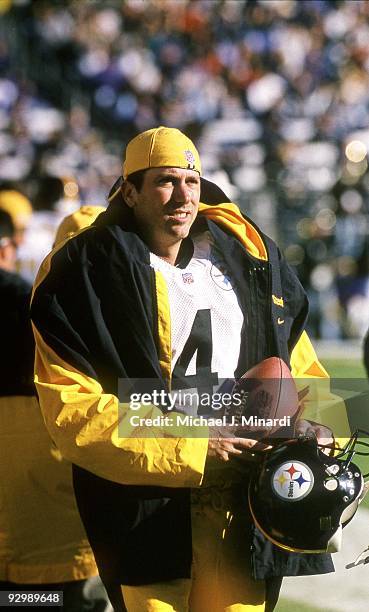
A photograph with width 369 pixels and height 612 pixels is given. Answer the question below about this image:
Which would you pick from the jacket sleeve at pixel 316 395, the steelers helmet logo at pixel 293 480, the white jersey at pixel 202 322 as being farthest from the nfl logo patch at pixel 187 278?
the steelers helmet logo at pixel 293 480

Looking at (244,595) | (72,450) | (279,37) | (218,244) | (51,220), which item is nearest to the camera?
(72,450)

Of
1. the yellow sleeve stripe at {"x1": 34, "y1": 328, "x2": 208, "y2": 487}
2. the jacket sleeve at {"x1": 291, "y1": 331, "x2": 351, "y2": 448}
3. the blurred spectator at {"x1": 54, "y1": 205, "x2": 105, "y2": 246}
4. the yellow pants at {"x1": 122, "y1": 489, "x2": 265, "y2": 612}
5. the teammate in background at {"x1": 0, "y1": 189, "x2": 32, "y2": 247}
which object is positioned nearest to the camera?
the yellow sleeve stripe at {"x1": 34, "y1": 328, "x2": 208, "y2": 487}

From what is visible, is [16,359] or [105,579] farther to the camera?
[16,359]

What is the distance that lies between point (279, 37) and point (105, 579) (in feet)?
6.42

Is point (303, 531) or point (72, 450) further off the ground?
point (72, 450)

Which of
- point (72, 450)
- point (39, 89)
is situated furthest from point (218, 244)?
point (39, 89)

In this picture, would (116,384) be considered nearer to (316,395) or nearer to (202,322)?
(202,322)

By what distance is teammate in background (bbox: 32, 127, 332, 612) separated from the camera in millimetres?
1550

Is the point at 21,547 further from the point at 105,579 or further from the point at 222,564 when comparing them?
the point at 222,564

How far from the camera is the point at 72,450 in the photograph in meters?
1.55

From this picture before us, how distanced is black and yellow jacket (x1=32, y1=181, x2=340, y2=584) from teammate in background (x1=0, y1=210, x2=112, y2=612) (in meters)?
0.39

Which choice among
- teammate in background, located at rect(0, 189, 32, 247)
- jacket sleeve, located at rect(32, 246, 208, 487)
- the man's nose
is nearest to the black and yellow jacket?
jacket sleeve, located at rect(32, 246, 208, 487)

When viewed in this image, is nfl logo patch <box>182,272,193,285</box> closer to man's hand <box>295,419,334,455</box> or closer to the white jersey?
the white jersey

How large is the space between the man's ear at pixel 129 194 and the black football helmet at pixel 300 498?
0.53 metres
